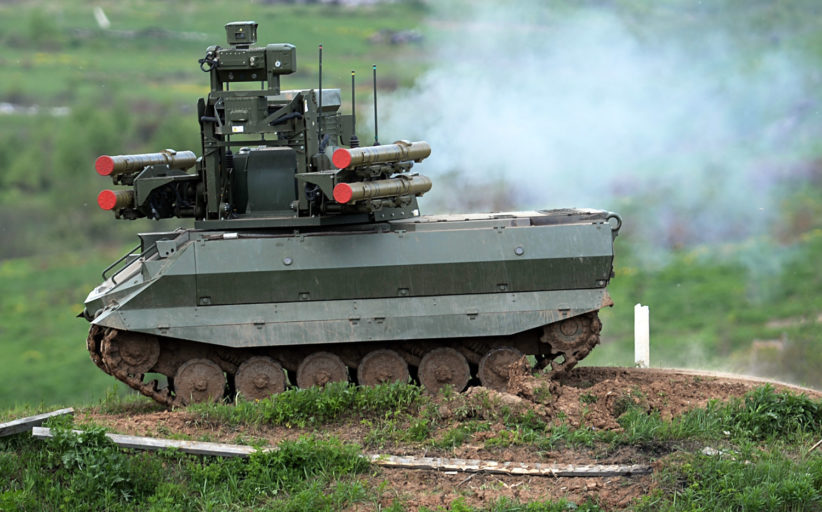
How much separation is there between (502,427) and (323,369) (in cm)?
299

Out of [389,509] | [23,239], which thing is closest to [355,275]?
[389,509]

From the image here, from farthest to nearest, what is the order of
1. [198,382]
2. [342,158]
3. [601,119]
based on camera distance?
1. [601,119]
2. [198,382]
3. [342,158]

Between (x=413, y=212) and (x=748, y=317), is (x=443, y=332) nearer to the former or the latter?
(x=413, y=212)

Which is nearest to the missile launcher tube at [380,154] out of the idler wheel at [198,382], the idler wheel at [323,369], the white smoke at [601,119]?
the idler wheel at [323,369]

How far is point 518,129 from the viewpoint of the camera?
73.7 ft

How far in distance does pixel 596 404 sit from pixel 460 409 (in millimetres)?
1695

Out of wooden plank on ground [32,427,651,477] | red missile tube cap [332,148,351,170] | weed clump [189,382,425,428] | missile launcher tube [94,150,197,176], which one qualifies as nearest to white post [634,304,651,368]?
weed clump [189,382,425,428]

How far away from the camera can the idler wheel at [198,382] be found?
1614 cm

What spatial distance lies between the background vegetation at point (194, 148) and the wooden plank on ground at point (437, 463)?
11.6 meters

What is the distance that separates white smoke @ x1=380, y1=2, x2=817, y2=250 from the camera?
859 inches

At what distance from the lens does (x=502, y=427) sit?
14.2 meters

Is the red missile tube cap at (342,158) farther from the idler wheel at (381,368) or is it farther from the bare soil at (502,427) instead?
the bare soil at (502,427)

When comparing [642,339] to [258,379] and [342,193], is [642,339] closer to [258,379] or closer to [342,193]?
[258,379]

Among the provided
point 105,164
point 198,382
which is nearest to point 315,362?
point 198,382
